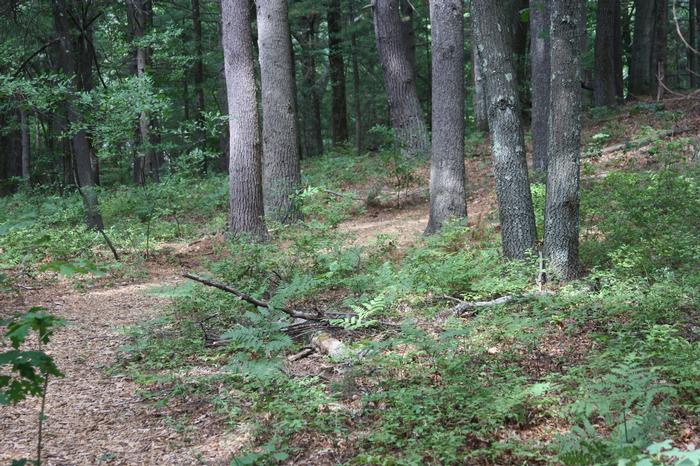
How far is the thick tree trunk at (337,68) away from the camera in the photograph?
74.4 ft

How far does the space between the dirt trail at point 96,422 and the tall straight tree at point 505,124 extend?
13.4ft

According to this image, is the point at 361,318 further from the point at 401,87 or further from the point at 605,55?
the point at 605,55

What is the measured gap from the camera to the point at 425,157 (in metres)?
15.0

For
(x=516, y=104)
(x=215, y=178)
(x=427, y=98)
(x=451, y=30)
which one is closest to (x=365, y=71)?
(x=427, y=98)

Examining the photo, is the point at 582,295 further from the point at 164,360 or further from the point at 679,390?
the point at 164,360

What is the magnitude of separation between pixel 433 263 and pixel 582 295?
202cm

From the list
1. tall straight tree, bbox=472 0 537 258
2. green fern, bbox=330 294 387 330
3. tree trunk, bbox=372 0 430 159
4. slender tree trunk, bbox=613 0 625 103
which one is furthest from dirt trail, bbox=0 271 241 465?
slender tree trunk, bbox=613 0 625 103

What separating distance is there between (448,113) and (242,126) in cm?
354

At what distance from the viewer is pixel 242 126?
11.0m

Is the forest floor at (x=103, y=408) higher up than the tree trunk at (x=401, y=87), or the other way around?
the tree trunk at (x=401, y=87)

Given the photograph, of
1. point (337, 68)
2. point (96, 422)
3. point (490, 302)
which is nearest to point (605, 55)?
point (337, 68)

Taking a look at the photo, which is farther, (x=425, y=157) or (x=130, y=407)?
(x=425, y=157)

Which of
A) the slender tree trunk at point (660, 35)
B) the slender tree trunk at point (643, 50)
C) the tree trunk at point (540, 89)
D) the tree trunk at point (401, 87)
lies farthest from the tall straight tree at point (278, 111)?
the slender tree trunk at point (660, 35)

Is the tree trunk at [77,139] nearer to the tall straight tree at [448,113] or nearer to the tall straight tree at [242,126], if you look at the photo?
the tall straight tree at [242,126]
